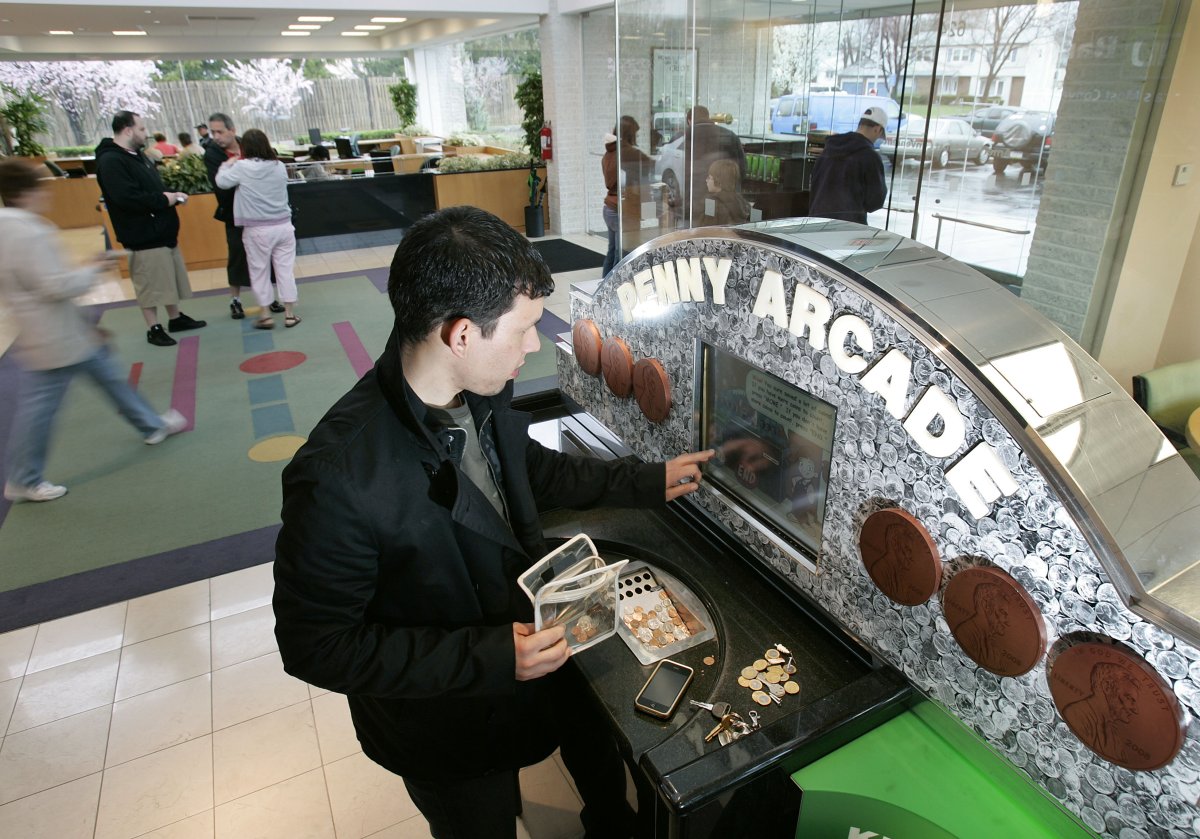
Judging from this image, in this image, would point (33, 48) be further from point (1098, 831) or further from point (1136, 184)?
point (1098, 831)

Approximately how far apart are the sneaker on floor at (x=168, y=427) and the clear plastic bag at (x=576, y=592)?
4.04 metres

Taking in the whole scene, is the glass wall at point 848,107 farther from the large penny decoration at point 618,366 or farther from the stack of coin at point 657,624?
the stack of coin at point 657,624

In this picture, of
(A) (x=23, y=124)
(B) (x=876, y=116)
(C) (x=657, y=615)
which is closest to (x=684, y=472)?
(C) (x=657, y=615)

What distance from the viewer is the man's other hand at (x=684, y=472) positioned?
172 centimetres

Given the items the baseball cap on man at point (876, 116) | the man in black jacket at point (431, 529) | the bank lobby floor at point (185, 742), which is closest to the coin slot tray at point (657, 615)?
the man in black jacket at point (431, 529)

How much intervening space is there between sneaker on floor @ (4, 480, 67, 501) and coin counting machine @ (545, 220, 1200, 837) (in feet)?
12.1

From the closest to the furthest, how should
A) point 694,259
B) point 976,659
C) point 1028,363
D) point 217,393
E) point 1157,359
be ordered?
1. point 1028,363
2. point 976,659
3. point 694,259
4. point 1157,359
5. point 217,393

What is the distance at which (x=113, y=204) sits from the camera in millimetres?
5293

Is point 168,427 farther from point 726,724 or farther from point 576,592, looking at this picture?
point 726,724

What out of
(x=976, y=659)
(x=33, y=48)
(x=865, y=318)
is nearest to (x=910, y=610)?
(x=976, y=659)

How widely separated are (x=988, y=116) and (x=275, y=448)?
194 inches

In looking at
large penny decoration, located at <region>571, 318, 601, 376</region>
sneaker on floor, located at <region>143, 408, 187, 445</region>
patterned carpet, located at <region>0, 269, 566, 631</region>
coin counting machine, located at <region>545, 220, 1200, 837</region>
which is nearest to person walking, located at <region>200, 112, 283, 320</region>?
patterned carpet, located at <region>0, 269, 566, 631</region>

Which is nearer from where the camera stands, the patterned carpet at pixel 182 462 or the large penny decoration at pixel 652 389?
the large penny decoration at pixel 652 389

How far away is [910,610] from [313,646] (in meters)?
1.04
